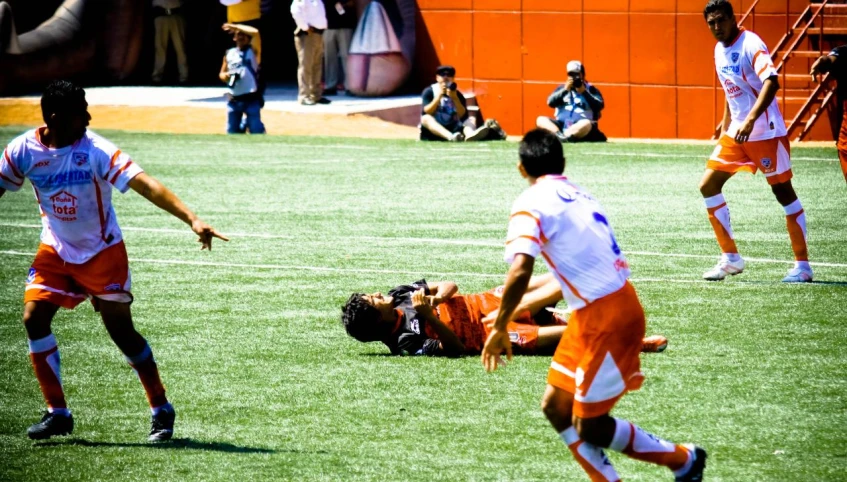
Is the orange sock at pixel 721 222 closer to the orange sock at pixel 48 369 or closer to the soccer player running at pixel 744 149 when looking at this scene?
the soccer player running at pixel 744 149

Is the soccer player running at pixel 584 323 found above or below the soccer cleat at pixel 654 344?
above

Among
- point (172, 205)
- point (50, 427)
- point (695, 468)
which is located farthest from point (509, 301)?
point (50, 427)

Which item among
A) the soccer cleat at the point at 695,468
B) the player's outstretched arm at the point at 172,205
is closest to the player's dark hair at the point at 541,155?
the soccer cleat at the point at 695,468

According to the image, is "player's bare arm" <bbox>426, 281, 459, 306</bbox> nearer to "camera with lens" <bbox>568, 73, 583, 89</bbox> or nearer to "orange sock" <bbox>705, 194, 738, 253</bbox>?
"orange sock" <bbox>705, 194, 738, 253</bbox>

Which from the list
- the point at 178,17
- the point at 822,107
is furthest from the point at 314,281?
the point at 178,17

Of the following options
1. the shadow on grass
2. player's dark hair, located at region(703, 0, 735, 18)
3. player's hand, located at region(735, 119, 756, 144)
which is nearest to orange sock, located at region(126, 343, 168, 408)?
the shadow on grass

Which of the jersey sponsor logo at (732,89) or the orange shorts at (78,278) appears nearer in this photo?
the orange shorts at (78,278)

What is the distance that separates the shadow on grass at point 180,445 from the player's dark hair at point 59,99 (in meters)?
1.68

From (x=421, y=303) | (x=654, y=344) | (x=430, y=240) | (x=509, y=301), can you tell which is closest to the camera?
(x=509, y=301)

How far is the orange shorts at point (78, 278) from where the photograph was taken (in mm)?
7070

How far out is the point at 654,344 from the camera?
862 centimetres

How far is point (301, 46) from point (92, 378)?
60.7ft

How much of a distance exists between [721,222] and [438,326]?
356 cm

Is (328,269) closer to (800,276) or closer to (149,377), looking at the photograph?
(800,276)
